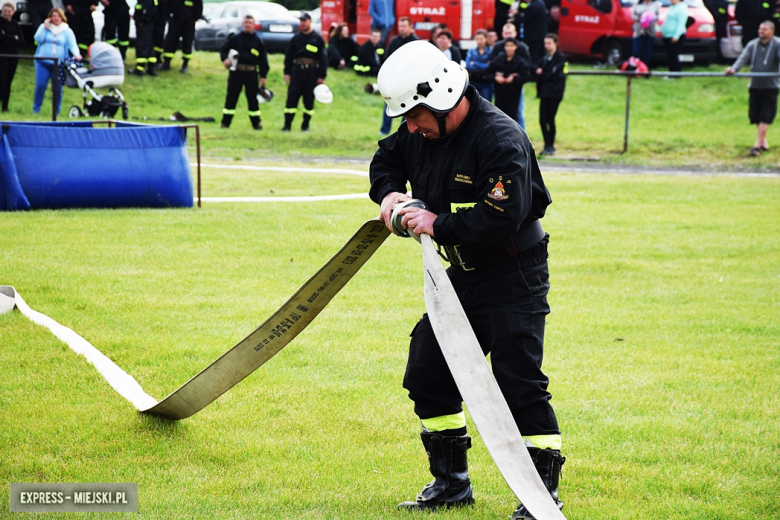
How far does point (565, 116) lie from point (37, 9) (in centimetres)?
1280

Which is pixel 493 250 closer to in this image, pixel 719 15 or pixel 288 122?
pixel 288 122

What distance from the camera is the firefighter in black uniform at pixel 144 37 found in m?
21.4

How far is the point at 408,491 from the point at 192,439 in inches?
43.7

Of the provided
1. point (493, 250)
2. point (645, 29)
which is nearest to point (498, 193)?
point (493, 250)

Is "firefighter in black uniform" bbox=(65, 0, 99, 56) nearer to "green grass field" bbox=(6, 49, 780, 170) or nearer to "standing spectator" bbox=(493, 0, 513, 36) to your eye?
→ "green grass field" bbox=(6, 49, 780, 170)

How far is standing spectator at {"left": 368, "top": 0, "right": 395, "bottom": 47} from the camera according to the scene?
23.3m

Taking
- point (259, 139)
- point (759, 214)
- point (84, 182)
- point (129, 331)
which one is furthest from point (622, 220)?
point (259, 139)

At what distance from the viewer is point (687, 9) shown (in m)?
25.1

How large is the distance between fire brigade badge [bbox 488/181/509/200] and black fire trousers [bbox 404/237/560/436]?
347mm

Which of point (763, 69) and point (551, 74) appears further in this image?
point (763, 69)

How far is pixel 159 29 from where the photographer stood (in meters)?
22.7

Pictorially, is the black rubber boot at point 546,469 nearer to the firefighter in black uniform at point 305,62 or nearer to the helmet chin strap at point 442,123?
the helmet chin strap at point 442,123

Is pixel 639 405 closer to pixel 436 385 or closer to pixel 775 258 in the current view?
pixel 436 385
